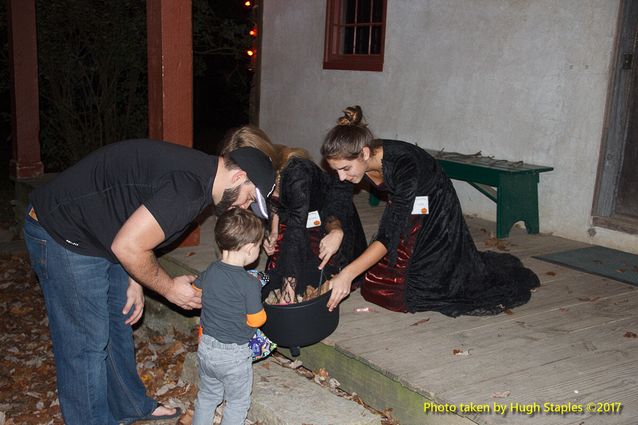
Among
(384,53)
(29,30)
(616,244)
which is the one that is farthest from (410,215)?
(29,30)

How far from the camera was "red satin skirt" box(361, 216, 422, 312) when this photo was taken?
4387 mm

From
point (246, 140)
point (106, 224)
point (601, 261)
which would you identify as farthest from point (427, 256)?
point (106, 224)

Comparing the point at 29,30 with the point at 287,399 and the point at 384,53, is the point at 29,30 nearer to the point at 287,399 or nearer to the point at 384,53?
the point at 384,53

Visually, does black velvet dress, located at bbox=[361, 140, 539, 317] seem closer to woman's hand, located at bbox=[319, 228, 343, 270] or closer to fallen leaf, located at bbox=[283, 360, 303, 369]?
woman's hand, located at bbox=[319, 228, 343, 270]

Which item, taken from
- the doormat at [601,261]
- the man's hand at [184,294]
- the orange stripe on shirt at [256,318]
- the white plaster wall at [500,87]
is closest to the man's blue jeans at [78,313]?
the man's hand at [184,294]

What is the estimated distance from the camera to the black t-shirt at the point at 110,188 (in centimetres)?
286

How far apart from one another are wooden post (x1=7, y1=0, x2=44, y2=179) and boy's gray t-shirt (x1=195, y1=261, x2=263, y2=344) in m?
6.56

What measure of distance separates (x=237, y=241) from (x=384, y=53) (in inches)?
230

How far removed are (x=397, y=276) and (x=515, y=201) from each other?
251 cm

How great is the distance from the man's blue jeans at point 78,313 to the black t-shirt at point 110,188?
0.10 m

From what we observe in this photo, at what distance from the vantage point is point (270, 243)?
448cm

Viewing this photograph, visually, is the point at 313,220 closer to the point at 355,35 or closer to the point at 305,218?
the point at 305,218

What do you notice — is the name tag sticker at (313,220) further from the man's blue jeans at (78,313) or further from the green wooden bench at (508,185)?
the green wooden bench at (508,185)

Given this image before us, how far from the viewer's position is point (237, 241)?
304 cm
